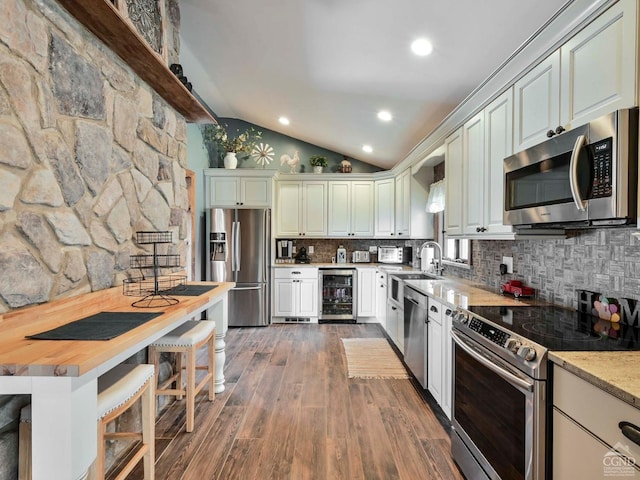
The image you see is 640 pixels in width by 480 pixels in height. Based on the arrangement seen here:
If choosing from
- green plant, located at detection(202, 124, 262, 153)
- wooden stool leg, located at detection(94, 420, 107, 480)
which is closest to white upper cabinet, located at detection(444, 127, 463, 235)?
wooden stool leg, located at detection(94, 420, 107, 480)

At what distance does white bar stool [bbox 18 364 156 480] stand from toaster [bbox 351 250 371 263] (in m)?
4.14

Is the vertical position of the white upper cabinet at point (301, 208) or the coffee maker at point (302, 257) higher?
the white upper cabinet at point (301, 208)

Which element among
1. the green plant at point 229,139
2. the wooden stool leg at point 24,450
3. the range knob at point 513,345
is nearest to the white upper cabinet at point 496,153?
the range knob at point 513,345

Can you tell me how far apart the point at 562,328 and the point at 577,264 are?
0.60m

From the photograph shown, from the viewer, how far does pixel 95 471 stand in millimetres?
1322

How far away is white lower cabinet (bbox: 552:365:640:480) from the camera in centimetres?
87

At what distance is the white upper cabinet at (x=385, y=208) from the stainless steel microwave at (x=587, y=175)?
334 cm

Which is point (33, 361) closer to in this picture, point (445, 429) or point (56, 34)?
point (56, 34)

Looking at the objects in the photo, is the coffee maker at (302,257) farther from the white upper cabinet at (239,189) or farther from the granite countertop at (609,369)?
the granite countertop at (609,369)

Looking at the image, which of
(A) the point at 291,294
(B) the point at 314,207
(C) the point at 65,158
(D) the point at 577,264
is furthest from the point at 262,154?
(D) the point at 577,264

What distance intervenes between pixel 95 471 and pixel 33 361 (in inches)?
28.2

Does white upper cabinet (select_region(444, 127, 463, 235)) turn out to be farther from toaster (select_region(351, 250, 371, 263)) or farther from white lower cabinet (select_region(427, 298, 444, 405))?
toaster (select_region(351, 250, 371, 263))

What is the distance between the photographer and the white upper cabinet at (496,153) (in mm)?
2055

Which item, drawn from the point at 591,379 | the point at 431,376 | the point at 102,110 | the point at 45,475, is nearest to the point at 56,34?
the point at 102,110
